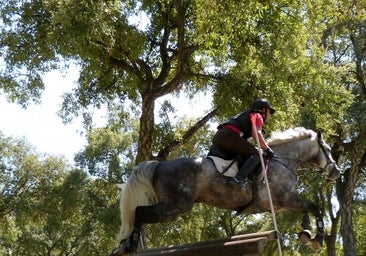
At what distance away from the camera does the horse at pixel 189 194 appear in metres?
6.72

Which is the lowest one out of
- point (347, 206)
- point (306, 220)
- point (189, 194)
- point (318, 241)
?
point (318, 241)

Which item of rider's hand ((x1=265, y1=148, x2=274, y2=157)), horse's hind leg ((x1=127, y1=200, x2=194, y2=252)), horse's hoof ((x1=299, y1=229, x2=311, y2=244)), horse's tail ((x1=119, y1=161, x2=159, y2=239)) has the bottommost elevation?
horse's hoof ((x1=299, y1=229, x2=311, y2=244))

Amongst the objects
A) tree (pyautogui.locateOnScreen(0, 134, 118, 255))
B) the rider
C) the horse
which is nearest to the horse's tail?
the horse

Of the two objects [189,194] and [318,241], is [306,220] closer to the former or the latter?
[318,241]

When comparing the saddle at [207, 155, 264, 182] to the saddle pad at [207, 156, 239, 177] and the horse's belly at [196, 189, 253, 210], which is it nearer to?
the saddle pad at [207, 156, 239, 177]

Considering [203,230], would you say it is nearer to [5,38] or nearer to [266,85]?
[266,85]

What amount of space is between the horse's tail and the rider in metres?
1.11

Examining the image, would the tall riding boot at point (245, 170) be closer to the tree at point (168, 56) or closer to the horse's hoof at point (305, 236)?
the horse's hoof at point (305, 236)

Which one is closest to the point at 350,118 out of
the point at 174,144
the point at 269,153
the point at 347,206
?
the point at 347,206

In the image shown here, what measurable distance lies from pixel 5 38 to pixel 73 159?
1498 cm

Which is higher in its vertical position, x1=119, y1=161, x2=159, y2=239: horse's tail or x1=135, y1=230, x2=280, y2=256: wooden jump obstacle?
x1=119, y1=161, x2=159, y2=239: horse's tail

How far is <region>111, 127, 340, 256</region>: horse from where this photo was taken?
672 centimetres

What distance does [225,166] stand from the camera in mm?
7109

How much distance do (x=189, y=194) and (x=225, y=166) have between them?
68 cm
